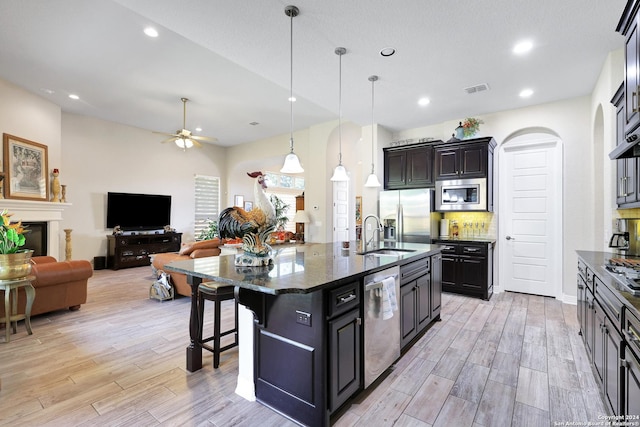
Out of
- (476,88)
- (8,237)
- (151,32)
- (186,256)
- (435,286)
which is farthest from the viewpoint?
(186,256)

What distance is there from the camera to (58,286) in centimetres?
364

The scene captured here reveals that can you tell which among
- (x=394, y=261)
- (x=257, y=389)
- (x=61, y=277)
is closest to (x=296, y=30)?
(x=394, y=261)

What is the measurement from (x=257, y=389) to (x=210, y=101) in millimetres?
5032

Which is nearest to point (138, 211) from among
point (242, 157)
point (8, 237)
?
point (242, 157)

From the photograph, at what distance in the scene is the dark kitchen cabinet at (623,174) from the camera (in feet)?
8.24

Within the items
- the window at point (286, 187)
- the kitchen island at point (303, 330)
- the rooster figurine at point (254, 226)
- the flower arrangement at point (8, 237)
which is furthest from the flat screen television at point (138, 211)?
the rooster figurine at point (254, 226)

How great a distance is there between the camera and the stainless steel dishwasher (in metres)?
2.14

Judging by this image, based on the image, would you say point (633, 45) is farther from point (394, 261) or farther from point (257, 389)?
point (257, 389)

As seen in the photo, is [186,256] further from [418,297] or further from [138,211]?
[138,211]

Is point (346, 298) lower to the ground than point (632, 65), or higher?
lower

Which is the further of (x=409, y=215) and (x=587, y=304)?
(x=409, y=215)

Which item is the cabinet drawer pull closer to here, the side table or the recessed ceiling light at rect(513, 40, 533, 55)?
the recessed ceiling light at rect(513, 40, 533, 55)

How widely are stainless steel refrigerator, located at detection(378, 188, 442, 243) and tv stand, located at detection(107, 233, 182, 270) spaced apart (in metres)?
5.66

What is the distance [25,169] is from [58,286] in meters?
2.93
